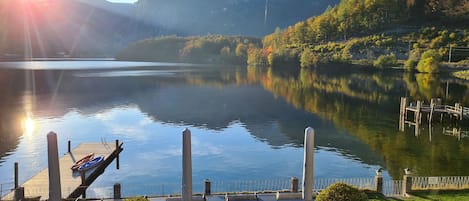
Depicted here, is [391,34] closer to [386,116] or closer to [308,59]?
[308,59]

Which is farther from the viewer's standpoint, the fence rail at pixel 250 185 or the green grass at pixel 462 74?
the green grass at pixel 462 74

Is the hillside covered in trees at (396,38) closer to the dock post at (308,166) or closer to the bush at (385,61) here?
the bush at (385,61)

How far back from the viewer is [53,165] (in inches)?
620

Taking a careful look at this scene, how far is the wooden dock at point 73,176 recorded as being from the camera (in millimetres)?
27795

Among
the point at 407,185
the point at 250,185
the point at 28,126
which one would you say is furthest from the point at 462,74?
the point at 407,185

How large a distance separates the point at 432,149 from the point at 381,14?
16439 centimetres

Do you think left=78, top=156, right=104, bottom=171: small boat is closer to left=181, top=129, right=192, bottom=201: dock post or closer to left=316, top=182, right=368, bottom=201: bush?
left=181, top=129, right=192, bottom=201: dock post

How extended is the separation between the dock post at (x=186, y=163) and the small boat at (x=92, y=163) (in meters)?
16.9

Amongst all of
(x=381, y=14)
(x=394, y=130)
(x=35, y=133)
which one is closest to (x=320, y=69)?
(x=381, y=14)

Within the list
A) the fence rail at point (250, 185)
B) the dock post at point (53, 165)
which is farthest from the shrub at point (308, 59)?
the dock post at point (53, 165)

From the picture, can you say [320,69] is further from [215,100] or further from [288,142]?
[288,142]

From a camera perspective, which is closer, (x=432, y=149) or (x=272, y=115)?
(x=432, y=149)

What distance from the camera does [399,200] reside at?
21.6m

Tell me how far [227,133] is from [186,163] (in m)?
34.7
